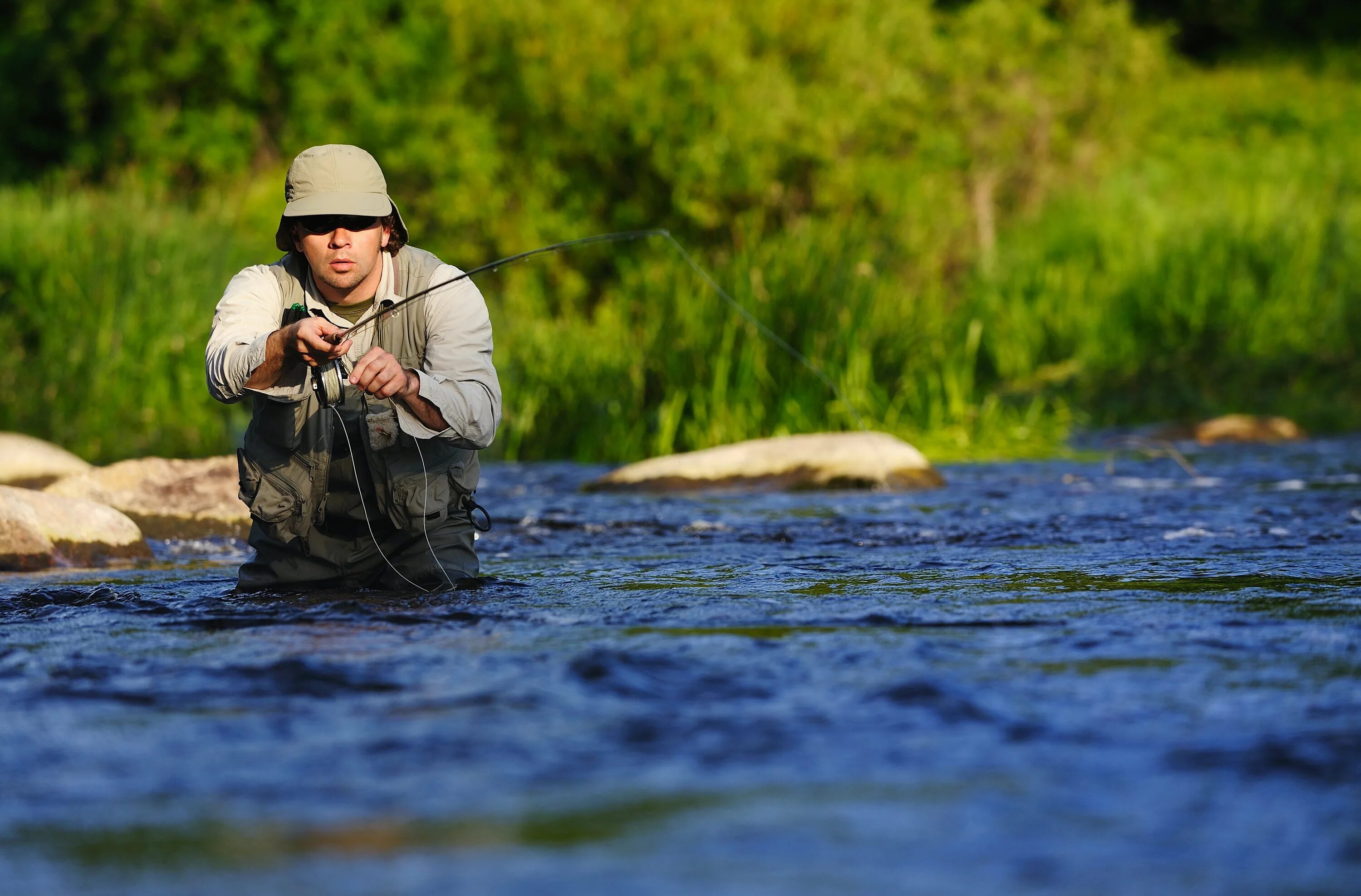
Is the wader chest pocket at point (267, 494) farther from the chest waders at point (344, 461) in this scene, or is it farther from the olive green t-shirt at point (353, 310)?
the olive green t-shirt at point (353, 310)

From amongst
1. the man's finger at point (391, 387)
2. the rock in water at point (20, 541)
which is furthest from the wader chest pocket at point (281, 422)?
the rock in water at point (20, 541)

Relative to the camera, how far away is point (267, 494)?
196 inches

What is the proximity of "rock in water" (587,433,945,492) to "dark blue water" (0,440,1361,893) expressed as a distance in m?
2.81

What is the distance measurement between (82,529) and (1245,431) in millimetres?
8163

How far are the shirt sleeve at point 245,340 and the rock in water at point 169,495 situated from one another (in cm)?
304

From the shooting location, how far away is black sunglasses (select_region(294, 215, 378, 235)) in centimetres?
492

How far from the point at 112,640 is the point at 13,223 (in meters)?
9.27

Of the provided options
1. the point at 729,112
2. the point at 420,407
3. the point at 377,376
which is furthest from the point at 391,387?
the point at 729,112

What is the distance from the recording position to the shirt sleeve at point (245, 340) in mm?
4699

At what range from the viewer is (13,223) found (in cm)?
1278

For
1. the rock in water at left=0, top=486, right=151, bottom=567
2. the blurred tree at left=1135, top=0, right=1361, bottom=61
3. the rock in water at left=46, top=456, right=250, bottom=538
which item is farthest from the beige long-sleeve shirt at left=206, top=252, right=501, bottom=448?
the blurred tree at left=1135, top=0, right=1361, bottom=61

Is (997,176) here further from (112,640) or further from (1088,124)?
(112,640)

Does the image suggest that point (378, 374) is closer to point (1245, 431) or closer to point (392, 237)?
point (392, 237)

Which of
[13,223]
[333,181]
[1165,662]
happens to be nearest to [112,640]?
[333,181]
